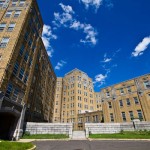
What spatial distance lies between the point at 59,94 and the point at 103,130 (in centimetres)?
4110

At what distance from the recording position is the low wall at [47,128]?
907 inches

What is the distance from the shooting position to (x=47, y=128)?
23531 mm

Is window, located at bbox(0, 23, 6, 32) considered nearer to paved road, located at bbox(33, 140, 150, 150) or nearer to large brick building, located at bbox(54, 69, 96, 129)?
paved road, located at bbox(33, 140, 150, 150)

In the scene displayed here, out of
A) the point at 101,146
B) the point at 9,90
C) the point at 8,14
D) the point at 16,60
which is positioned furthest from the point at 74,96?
the point at 101,146

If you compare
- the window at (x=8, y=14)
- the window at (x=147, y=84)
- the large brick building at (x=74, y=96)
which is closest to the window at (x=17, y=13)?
the window at (x=8, y=14)

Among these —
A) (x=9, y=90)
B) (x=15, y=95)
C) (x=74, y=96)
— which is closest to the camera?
→ (x=9, y=90)

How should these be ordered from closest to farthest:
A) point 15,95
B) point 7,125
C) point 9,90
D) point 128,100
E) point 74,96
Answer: point 9,90, point 15,95, point 7,125, point 128,100, point 74,96

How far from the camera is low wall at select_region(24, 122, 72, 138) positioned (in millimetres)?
23031

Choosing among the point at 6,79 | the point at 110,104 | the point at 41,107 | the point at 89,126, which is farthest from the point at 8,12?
the point at 110,104

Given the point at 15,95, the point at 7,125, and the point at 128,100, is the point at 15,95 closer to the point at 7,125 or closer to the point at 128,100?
the point at 7,125

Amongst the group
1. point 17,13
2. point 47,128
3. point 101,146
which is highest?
point 17,13

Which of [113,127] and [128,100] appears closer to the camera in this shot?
[113,127]

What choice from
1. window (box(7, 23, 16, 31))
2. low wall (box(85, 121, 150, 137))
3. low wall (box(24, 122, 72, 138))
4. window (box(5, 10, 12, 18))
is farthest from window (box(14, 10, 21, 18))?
low wall (box(85, 121, 150, 137))

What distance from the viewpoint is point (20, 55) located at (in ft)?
72.2
